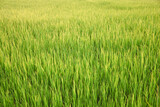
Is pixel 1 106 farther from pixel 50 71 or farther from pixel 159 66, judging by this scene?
pixel 159 66

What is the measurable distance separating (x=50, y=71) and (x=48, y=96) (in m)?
0.22

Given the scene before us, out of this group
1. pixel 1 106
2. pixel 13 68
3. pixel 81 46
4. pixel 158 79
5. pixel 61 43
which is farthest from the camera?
pixel 61 43

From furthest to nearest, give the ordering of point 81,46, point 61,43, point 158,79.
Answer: point 61,43 < point 81,46 < point 158,79

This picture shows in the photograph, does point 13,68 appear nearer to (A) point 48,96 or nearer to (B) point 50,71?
(B) point 50,71

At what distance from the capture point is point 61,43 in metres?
1.29

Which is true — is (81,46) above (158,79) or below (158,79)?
above

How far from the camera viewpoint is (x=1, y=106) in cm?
54

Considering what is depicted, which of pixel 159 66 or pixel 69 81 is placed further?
pixel 159 66

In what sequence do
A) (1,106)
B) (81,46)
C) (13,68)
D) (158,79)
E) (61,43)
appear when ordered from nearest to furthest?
1. (1,106)
2. (158,79)
3. (13,68)
4. (81,46)
5. (61,43)

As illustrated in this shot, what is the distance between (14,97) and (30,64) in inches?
11.2

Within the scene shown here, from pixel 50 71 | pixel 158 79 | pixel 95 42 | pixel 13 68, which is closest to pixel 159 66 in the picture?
pixel 158 79

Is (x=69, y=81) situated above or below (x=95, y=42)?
below

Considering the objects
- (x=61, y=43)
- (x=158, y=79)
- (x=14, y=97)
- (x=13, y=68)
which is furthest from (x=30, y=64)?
(x=158, y=79)

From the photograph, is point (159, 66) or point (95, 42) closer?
point (159, 66)
